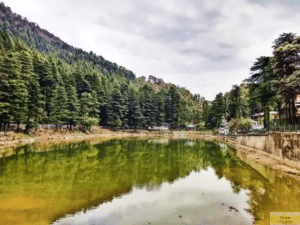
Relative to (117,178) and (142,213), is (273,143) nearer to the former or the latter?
(117,178)

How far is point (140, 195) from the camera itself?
14.6 metres

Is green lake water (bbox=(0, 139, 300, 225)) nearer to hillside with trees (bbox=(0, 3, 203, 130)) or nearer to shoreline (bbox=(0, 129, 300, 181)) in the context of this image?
shoreline (bbox=(0, 129, 300, 181))

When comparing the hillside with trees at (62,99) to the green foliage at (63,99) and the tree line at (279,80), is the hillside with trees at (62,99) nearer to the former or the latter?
the green foliage at (63,99)

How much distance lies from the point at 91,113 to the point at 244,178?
64.5 meters

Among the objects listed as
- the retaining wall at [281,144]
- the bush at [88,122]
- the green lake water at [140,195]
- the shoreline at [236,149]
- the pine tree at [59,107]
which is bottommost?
the green lake water at [140,195]

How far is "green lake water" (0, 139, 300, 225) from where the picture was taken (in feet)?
36.5

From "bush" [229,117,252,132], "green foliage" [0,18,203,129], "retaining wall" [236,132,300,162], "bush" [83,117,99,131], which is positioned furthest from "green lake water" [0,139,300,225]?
"bush" [229,117,252,132]

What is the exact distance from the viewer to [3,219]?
34.2 ft

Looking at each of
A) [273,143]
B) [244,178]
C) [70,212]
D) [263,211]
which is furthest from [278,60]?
[70,212]

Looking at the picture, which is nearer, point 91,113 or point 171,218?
point 171,218

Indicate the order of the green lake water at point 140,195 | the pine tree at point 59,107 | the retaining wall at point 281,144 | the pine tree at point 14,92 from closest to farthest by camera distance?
1. the green lake water at point 140,195
2. the retaining wall at point 281,144
3. the pine tree at point 14,92
4. the pine tree at point 59,107

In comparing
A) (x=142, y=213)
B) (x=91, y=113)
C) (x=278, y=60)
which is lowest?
(x=142, y=213)

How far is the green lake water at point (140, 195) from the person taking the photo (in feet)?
36.5

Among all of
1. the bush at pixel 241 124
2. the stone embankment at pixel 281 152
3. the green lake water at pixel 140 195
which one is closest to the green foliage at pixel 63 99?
the green lake water at pixel 140 195
